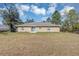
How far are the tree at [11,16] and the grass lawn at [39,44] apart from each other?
155 millimetres

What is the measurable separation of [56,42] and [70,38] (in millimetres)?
224

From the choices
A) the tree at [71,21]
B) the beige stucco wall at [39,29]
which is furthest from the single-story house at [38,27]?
the tree at [71,21]

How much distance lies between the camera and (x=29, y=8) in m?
7.85

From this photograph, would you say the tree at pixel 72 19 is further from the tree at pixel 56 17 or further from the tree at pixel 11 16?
the tree at pixel 11 16

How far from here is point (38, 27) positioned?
7883mm

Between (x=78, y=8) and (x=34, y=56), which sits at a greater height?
(x=78, y=8)

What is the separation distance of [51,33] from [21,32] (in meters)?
0.46

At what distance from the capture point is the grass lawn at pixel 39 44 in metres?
7.84

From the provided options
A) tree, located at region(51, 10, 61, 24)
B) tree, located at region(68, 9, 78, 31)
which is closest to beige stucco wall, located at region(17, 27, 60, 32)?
tree, located at region(51, 10, 61, 24)

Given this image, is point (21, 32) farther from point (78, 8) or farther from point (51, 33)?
point (78, 8)

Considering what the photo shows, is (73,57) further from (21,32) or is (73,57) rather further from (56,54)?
(21,32)

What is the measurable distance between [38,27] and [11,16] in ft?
1.48

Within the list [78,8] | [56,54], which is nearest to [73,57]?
[56,54]

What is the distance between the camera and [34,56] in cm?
782
